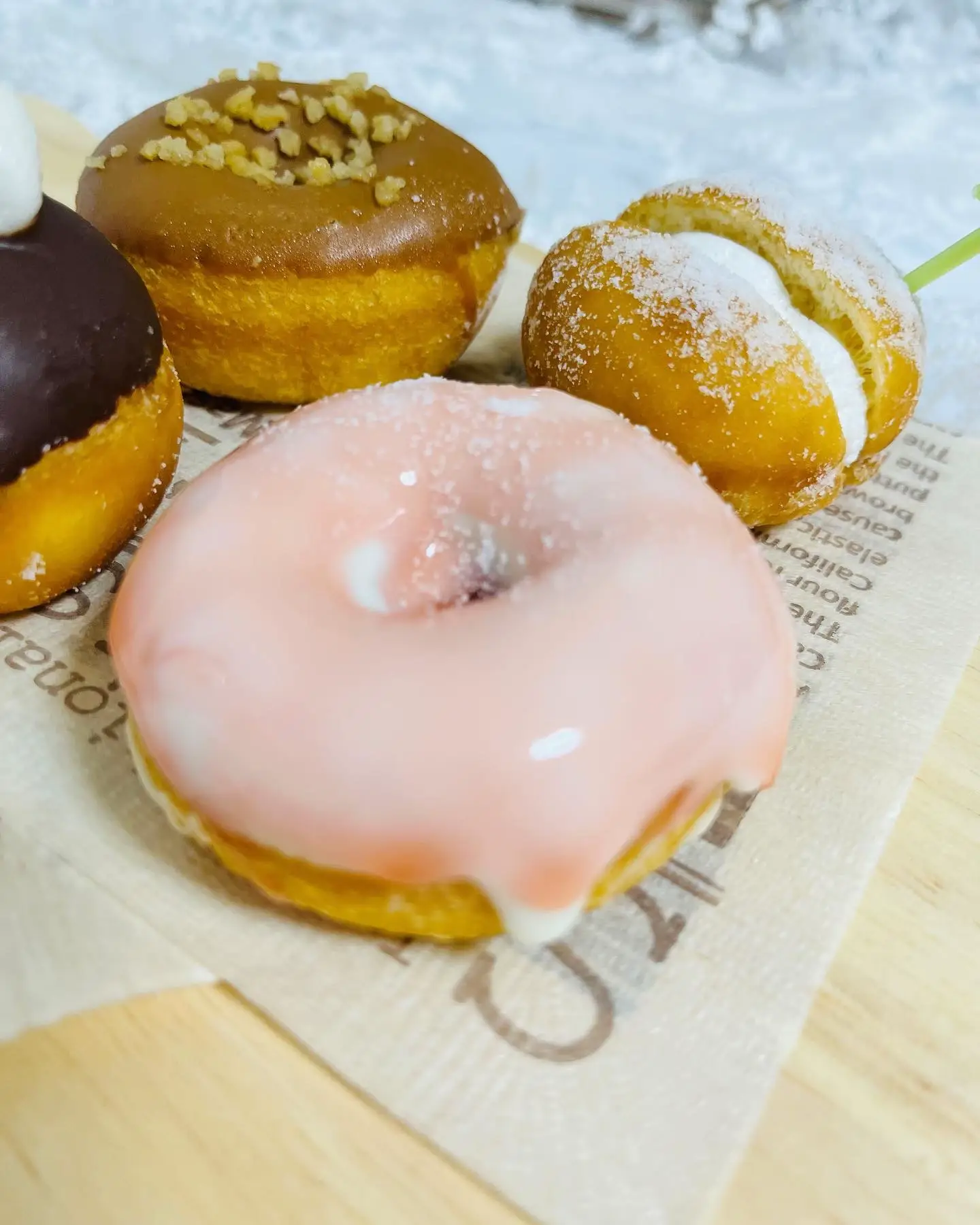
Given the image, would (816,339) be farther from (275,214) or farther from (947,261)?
(275,214)

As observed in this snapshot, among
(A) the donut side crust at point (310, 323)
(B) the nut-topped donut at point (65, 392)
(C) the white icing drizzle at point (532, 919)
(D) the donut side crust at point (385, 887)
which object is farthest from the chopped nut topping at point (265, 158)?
(C) the white icing drizzle at point (532, 919)

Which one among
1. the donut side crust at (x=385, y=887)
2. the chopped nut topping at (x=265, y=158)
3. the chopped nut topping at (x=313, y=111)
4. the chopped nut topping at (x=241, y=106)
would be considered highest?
the chopped nut topping at (x=313, y=111)

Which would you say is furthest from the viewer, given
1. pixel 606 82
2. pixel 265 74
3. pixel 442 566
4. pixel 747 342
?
pixel 606 82

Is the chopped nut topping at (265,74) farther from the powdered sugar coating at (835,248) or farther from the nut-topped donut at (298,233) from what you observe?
the powdered sugar coating at (835,248)

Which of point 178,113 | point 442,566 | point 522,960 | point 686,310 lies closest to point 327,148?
point 178,113

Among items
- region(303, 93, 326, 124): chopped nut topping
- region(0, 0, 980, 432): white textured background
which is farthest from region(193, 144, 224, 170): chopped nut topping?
region(0, 0, 980, 432): white textured background

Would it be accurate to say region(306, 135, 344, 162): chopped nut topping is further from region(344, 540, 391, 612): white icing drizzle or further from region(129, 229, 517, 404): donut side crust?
region(344, 540, 391, 612): white icing drizzle
